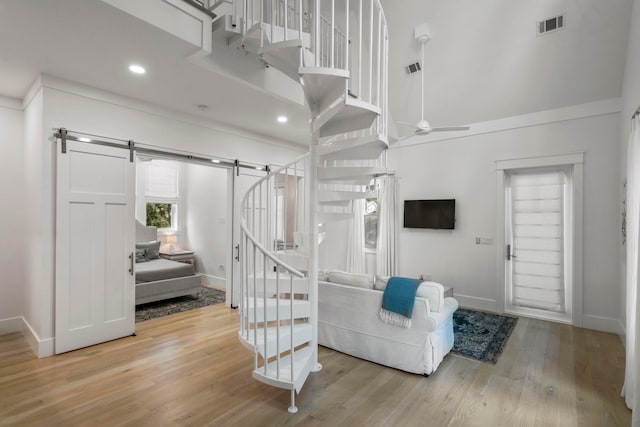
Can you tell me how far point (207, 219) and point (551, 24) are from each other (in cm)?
615

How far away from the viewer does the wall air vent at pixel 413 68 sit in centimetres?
471

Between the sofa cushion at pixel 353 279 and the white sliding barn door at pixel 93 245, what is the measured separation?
7.84 feet

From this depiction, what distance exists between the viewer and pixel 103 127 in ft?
11.6

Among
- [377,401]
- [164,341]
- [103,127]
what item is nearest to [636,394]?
[377,401]

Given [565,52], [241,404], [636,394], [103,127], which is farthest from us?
[565,52]

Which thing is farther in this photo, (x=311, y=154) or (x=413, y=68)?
(x=413, y=68)

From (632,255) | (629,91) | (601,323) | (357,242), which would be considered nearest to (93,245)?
(357,242)

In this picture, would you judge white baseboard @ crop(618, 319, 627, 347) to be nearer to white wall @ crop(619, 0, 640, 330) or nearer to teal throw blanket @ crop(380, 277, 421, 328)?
white wall @ crop(619, 0, 640, 330)

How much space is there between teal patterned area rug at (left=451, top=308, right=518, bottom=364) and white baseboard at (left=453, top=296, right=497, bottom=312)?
0.19 m

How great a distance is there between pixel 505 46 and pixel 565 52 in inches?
26.5

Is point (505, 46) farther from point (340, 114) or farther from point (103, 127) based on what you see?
point (103, 127)

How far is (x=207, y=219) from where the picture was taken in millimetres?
6449

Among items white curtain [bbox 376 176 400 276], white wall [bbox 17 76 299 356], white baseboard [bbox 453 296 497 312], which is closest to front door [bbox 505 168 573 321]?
white baseboard [bbox 453 296 497 312]

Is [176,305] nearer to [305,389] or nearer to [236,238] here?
[236,238]
